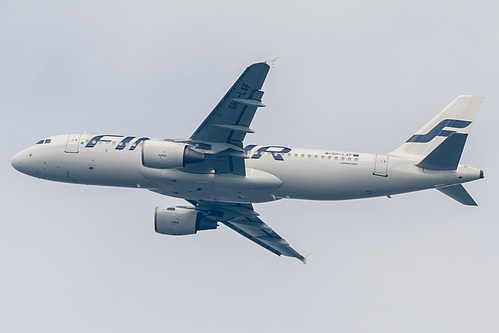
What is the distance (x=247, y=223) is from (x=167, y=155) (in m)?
14.0

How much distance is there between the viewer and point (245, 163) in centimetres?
6381

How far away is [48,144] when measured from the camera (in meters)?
67.2

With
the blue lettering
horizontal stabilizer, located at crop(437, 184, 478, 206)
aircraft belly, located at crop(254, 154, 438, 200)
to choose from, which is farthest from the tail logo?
the blue lettering

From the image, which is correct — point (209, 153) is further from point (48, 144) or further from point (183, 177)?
point (48, 144)

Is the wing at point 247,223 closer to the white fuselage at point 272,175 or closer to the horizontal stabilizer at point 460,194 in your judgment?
the white fuselage at point 272,175

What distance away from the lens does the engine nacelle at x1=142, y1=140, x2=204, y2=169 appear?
2404 inches

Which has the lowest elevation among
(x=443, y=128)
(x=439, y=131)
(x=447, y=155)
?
(x=447, y=155)

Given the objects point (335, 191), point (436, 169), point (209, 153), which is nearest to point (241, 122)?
point (209, 153)

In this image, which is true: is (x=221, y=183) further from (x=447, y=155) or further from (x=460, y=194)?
(x=460, y=194)

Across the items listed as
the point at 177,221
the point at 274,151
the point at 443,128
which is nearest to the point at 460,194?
the point at 443,128

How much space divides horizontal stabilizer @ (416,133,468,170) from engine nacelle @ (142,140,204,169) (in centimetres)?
1612

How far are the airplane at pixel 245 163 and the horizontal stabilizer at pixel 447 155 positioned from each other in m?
0.07

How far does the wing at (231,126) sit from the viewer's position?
5628 cm

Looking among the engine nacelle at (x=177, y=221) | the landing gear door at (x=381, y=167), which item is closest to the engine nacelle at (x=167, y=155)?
the engine nacelle at (x=177, y=221)
